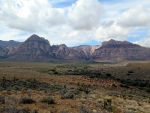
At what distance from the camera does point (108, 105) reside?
22234mm

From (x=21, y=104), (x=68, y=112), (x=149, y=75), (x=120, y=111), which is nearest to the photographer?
(x=68, y=112)

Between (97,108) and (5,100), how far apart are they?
5.29m

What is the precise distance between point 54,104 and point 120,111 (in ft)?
13.0

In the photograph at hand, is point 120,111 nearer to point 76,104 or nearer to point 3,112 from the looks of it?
point 76,104

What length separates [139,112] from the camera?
72.8ft

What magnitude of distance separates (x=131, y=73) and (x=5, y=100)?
194ft

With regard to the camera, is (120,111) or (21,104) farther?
(120,111)

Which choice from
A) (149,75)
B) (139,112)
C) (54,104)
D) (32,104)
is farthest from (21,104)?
(149,75)

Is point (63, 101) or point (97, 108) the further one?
point (63, 101)

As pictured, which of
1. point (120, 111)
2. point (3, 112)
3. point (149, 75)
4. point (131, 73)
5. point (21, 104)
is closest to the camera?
point (3, 112)

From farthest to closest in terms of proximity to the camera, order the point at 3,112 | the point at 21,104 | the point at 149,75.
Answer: the point at 149,75
the point at 21,104
the point at 3,112

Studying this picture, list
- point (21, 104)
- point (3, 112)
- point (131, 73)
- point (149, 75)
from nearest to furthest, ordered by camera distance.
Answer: point (3, 112), point (21, 104), point (149, 75), point (131, 73)

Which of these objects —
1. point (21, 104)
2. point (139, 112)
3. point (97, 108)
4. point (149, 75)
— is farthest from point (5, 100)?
point (149, 75)

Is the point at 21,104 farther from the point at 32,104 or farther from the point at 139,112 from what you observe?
the point at 139,112
